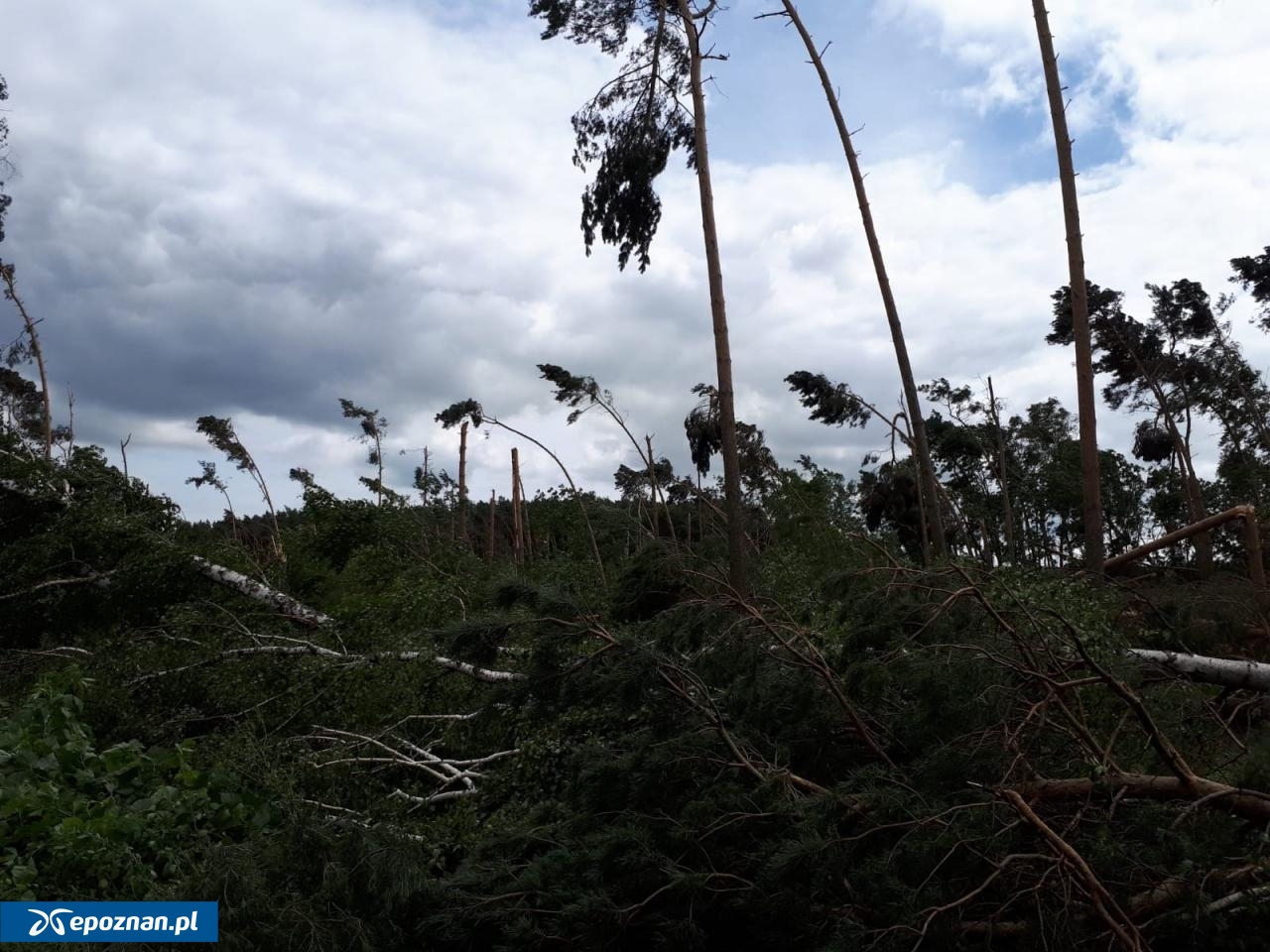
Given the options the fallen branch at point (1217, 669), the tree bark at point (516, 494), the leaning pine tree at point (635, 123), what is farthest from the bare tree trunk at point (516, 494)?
the fallen branch at point (1217, 669)

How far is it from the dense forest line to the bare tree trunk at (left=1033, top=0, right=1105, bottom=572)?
0.04 m

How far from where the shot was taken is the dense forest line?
2979mm

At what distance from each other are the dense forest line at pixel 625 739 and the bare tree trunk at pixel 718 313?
135 millimetres

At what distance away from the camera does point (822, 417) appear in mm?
15750

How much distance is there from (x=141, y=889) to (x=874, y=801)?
338 centimetres

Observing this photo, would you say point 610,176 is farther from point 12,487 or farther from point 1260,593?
point 1260,593

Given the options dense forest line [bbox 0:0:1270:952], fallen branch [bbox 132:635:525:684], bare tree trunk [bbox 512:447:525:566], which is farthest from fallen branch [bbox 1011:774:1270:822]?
bare tree trunk [bbox 512:447:525:566]

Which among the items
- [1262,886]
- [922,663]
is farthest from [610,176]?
[1262,886]

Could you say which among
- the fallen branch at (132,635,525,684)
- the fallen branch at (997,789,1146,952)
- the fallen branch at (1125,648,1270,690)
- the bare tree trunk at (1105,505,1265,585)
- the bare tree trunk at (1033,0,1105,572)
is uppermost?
the bare tree trunk at (1033,0,1105,572)

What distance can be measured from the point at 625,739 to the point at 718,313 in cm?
816

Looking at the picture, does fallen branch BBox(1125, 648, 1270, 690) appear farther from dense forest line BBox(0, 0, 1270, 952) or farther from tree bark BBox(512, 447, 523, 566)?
tree bark BBox(512, 447, 523, 566)

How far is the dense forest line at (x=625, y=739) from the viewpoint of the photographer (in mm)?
2979

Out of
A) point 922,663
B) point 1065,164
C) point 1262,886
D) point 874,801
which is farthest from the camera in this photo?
point 1065,164

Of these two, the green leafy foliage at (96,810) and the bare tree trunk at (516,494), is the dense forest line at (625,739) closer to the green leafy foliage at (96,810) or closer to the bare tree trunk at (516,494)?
the green leafy foliage at (96,810)
